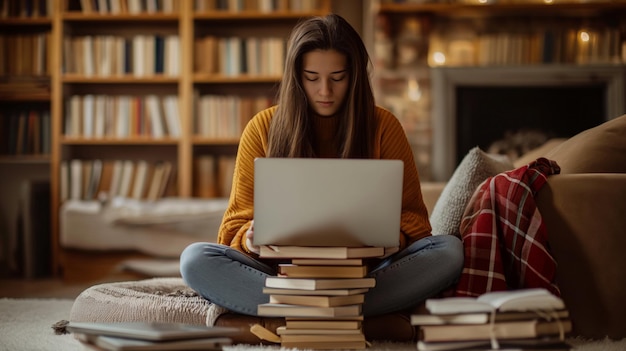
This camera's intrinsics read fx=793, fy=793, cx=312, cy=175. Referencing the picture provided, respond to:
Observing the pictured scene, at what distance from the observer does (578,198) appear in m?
1.90

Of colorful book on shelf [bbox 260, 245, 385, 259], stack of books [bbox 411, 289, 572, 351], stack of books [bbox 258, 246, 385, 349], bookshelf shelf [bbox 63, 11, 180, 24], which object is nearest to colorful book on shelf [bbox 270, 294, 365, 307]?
stack of books [bbox 258, 246, 385, 349]

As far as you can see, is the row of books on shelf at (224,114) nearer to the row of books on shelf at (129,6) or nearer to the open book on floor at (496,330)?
the row of books on shelf at (129,6)

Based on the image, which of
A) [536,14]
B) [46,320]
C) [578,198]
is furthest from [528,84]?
[46,320]

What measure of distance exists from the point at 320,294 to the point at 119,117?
9.72ft

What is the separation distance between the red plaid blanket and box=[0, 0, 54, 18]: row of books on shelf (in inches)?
129

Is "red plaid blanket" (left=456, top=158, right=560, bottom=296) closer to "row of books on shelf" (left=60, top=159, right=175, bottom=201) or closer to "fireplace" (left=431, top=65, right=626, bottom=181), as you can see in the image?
"fireplace" (left=431, top=65, right=626, bottom=181)

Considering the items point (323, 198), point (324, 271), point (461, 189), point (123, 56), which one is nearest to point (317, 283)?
point (324, 271)

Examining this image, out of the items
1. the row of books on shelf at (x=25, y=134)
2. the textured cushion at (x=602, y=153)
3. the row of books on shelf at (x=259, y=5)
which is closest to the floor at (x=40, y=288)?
the row of books on shelf at (x=25, y=134)

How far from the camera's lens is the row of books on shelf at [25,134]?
4391 millimetres

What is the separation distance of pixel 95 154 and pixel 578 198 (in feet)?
10.8

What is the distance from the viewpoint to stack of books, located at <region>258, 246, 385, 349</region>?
160 centimetres

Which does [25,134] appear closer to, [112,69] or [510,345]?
[112,69]

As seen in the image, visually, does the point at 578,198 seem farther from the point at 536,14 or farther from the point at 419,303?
the point at 536,14

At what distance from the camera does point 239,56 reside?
14.2 ft
